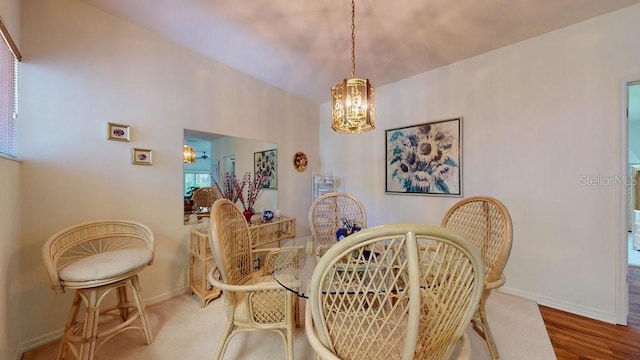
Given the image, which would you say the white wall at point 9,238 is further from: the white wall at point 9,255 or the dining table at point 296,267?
the dining table at point 296,267

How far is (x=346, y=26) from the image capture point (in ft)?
7.09

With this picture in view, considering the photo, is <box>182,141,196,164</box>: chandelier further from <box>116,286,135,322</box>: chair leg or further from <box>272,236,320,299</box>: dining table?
<box>272,236,320,299</box>: dining table

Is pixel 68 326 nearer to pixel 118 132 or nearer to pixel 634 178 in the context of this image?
pixel 118 132

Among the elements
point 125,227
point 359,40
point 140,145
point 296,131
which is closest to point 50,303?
point 125,227

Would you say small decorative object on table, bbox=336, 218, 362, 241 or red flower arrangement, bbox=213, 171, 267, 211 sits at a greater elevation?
red flower arrangement, bbox=213, 171, 267, 211

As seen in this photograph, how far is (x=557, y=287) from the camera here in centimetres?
223

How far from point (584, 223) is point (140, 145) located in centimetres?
415

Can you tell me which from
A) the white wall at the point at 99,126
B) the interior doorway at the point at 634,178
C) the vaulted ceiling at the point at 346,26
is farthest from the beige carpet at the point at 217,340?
the interior doorway at the point at 634,178

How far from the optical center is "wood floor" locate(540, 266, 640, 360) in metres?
1.64

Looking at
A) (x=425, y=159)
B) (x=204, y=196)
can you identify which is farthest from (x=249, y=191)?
(x=425, y=159)

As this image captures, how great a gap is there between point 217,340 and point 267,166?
2.17 m

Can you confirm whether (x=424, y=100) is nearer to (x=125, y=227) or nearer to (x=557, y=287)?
(x=557, y=287)

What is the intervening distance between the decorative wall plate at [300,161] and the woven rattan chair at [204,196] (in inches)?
54.2

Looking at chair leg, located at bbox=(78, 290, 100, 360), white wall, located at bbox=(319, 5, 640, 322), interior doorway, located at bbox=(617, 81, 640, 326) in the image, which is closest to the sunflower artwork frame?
white wall, located at bbox=(319, 5, 640, 322)
